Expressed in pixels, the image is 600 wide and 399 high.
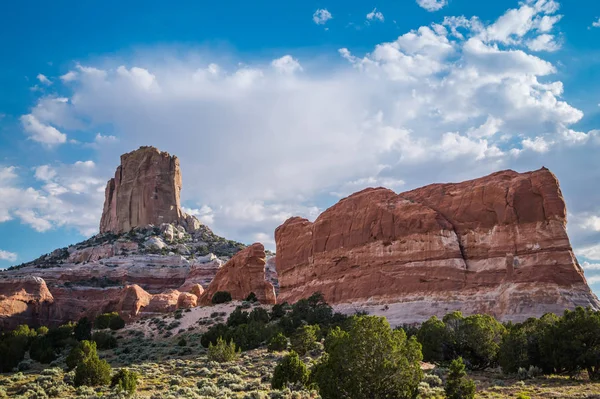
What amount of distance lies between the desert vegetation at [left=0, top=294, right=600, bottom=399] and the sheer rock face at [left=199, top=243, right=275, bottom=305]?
2515 centimetres

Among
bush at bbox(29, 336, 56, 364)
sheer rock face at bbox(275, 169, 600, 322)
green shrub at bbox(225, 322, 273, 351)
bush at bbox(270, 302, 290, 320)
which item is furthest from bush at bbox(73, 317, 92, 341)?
sheer rock face at bbox(275, 169, 600, 322)

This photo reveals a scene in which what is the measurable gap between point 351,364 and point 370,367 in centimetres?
65

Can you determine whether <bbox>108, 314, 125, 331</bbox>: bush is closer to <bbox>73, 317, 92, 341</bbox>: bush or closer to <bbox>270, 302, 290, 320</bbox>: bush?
<bbox>73, 317, 92, 341</bbox>: bush

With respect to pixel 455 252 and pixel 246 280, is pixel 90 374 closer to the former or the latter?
pixel 455 252

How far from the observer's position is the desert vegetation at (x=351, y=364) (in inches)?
673

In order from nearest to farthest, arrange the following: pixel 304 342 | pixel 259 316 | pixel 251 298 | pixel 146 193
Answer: pixel 304 342 < pixel 259 316 < pixel 251 298 < pixel 146 193

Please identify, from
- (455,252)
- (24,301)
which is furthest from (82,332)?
(455,252)

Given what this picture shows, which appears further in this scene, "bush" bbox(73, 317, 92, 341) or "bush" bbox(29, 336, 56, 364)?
"bush" bbox(73, 317, 92, 341)

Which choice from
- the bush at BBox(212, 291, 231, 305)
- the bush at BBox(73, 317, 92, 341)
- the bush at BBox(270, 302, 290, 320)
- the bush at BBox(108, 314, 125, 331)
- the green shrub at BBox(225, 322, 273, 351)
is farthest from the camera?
the bush at BBox(212, 291, 231, 305)

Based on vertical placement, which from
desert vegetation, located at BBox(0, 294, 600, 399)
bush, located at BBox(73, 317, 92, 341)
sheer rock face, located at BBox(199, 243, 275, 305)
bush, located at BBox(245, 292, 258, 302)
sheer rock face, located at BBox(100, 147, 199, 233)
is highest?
sheer rock face, located at BBox(100, 147, 199, 233)

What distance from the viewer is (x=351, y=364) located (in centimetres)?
1688

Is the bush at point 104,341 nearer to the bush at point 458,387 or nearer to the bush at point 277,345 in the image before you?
the bush at point 277,345

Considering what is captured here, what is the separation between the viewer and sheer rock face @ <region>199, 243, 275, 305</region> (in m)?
72.1

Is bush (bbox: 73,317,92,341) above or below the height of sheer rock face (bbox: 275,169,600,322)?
below
